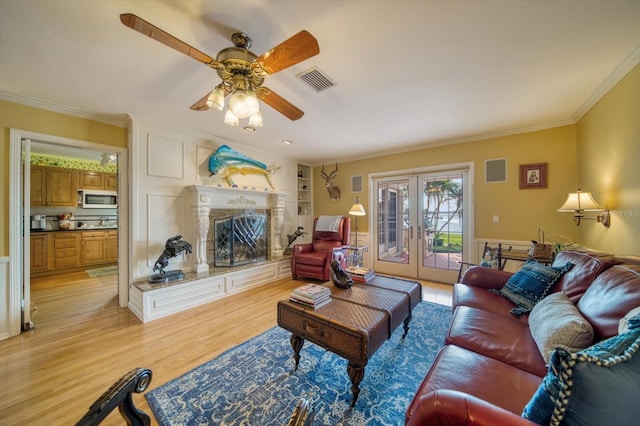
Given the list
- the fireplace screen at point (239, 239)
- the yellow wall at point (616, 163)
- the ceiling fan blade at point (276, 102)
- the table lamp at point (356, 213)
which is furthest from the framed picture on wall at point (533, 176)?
the fireplace screen at point (239, 239)

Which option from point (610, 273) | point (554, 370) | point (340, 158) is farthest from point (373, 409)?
point (340, 158)

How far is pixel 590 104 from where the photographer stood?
2.51 metres

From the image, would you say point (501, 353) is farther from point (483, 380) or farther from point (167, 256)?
point (167, 256)

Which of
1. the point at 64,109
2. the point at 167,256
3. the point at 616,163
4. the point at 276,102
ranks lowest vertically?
the point at 167,256

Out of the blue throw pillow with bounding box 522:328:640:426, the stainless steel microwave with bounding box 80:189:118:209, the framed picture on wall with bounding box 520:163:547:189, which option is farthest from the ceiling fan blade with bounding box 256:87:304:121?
the stainless steel microwave with bounding box 80:189:118:209

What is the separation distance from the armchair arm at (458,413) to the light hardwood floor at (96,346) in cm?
167

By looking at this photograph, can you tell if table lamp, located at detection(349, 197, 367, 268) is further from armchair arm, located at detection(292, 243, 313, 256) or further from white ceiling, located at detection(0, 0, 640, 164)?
white ceiling, located at detection(0, 0, 640, 164)

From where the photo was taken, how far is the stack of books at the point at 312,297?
5.80ft

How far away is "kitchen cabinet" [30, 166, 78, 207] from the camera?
451 cm

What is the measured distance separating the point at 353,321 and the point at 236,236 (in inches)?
111

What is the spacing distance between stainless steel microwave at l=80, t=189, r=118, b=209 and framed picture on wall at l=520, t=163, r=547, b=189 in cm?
738

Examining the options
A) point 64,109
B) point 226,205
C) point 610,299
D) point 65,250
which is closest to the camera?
point 610,299

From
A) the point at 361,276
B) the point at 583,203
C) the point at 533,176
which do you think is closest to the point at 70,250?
the point at 361,276

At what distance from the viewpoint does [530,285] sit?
72.6 inches
